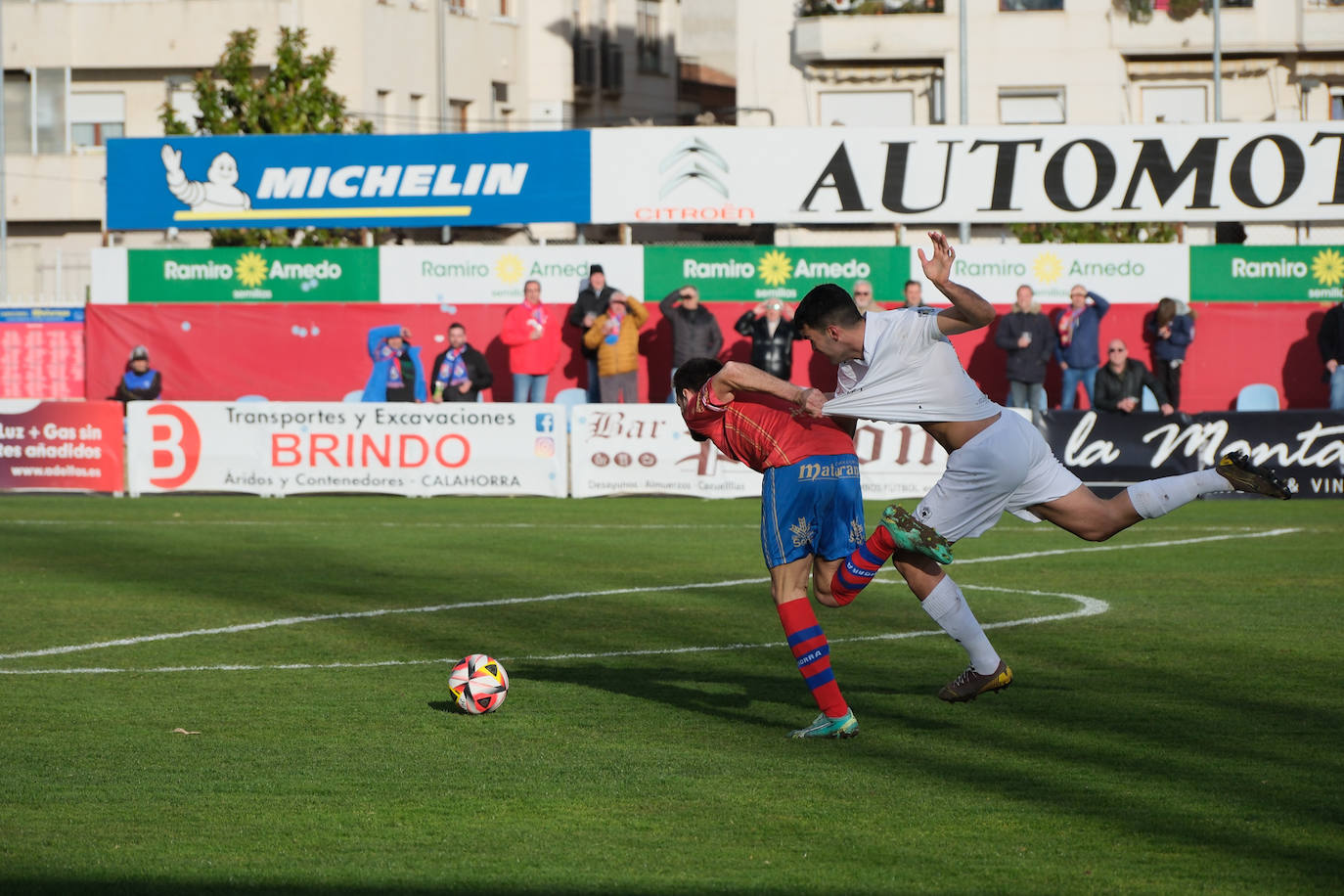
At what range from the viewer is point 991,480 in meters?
8.09

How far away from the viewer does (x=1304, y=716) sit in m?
8.30

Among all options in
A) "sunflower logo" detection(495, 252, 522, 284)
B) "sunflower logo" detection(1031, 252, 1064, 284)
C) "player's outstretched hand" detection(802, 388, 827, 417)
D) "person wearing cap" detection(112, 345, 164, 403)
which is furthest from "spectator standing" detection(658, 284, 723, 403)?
"player's outstretched hand" detection(802, 388, 827, 417)

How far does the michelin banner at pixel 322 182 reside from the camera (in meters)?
27.1

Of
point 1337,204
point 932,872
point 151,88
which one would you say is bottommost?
point 932,872

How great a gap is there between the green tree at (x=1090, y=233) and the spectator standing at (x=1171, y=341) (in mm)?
12151

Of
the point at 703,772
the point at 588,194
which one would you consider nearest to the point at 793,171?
the point at 588,194

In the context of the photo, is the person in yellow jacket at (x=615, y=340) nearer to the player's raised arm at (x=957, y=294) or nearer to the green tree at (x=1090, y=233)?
the green tree at (x=1090, y=233)

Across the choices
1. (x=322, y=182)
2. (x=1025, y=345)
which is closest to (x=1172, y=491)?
(x=1025, y=345)

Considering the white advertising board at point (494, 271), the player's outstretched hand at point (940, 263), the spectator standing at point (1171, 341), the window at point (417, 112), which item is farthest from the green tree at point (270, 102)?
the player's outstretched hand at point (940, 263)

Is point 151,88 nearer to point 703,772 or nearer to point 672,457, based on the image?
point 672,457

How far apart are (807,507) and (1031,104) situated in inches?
1469

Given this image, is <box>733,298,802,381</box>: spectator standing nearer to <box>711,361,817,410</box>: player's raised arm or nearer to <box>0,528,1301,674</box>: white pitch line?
<box>0,528,1301,674</box>: white pitch line

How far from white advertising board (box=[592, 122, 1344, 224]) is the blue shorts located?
18379mm

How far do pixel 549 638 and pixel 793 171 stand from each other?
1649 centimetres
